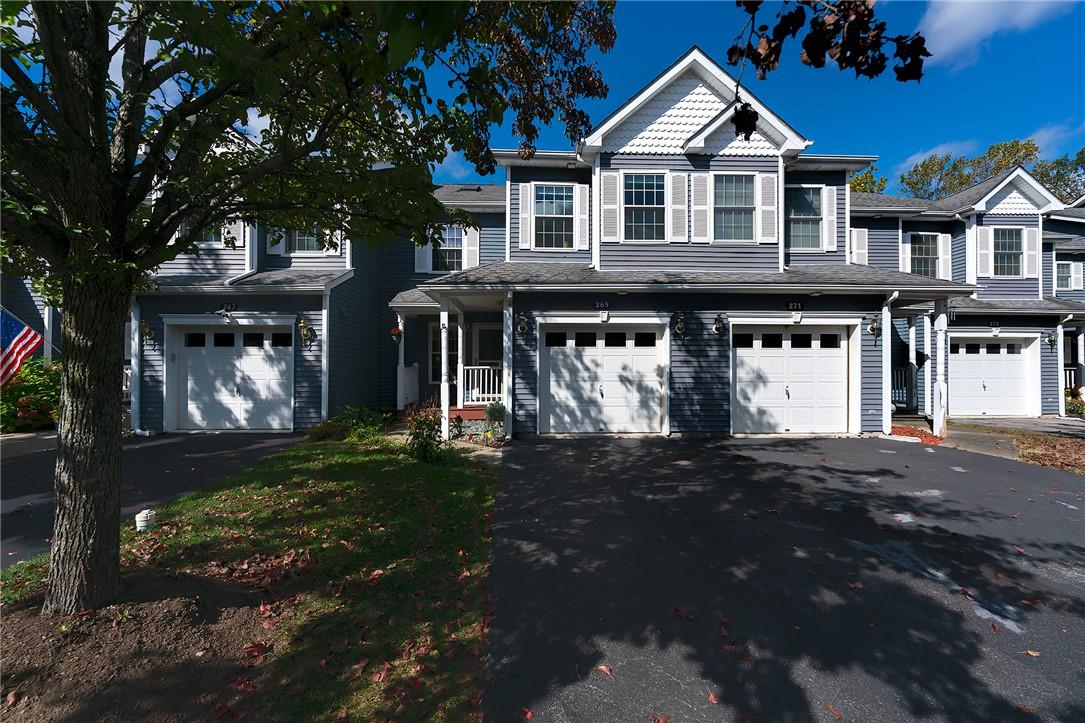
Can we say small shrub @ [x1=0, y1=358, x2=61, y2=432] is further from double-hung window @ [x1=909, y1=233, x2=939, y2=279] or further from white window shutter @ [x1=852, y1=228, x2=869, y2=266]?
double-hung window @ [x1=909, y1=233, x2=939, y2=279]

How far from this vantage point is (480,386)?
1135 cm

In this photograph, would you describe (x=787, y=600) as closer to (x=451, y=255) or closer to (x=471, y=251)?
(x=471, y=251)

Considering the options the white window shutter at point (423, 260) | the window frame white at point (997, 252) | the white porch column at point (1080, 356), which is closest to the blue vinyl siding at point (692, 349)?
the white window shutter at point (423, 260)

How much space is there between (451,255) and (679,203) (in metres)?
7.15

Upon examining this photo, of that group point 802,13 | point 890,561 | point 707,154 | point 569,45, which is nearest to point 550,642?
point 890,561

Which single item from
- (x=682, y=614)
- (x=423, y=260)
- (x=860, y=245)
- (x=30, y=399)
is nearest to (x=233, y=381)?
(x=30, y=399)

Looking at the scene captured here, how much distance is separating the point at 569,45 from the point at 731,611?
595 cm

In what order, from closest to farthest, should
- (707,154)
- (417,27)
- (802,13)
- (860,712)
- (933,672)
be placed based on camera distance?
(417,27), (802,13), (860,712), (933,672), (707,154)

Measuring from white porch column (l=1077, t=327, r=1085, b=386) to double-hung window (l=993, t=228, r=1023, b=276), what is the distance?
3169 millimetres

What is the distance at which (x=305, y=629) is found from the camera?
311cm

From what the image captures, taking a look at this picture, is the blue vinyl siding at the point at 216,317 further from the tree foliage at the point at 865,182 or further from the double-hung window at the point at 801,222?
the tree foliage at the point at 865,182

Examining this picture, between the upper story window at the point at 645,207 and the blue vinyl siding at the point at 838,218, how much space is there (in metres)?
3.61

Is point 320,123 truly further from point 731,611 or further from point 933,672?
point 933,672

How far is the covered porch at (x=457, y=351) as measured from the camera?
1002 centimetres
